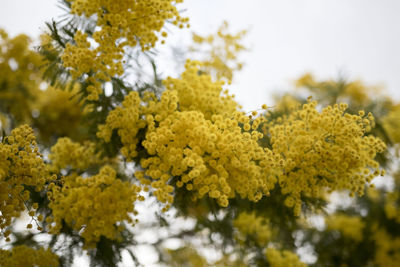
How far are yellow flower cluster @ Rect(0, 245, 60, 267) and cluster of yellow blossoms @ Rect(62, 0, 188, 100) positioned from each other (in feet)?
4.26

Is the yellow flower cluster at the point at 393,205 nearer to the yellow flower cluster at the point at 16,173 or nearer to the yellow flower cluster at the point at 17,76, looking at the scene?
the yellow flower cluster at the point at 16,173

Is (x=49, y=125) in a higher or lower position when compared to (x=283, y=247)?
higher

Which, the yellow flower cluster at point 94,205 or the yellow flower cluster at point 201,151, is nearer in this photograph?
the yellow flower cluster at point 201,151

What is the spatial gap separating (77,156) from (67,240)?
76 cm

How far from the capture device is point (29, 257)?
252cm

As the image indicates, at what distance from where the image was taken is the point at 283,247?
350 centimetres

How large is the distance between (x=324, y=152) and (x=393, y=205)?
3.70m

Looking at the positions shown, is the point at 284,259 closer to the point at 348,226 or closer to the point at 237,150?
the point at 237,150

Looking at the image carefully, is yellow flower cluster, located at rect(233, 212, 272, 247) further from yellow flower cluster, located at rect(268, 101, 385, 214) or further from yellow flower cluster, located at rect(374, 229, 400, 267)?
yellow flower cluster, located at rect(374, 229, 400, 267)

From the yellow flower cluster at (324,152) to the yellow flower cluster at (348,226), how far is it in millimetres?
2884

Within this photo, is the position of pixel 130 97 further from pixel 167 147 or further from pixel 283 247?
pixel 283 247

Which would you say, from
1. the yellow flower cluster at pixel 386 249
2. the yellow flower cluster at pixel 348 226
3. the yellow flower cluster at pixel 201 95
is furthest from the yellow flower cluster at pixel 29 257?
the yellow flower cluster at pixel 386 249

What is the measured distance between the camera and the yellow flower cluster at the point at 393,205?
4.98m

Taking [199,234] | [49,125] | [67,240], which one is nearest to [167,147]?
[67,240]
